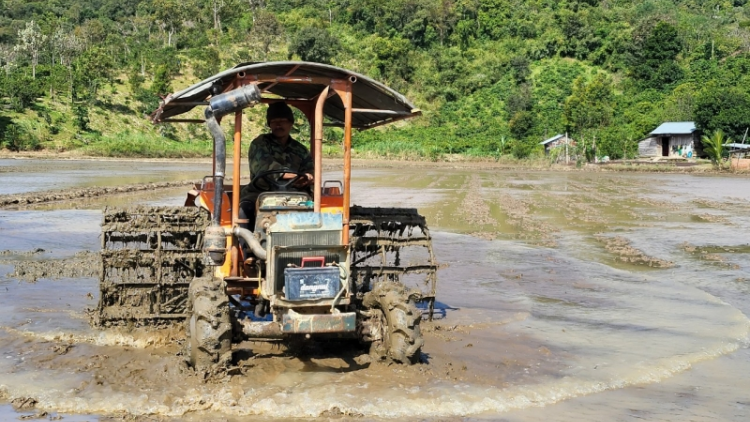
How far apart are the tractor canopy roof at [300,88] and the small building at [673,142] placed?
59914mm

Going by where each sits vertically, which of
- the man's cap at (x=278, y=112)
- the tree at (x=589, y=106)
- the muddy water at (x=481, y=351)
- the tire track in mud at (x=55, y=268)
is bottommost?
the muddy water at (x=481, y=351)

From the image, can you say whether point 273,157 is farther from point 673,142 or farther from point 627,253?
point 673,142

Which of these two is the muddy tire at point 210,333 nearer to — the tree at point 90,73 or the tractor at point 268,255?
the tractor at point 268,255

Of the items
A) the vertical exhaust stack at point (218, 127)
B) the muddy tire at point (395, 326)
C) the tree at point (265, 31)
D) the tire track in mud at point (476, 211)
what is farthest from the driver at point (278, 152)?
the tree at point (265, 31)

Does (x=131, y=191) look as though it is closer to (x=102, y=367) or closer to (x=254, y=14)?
(x=102, y=367)

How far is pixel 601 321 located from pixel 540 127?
66.4 meters

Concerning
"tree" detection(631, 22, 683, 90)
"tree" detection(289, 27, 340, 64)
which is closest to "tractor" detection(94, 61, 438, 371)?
"tree" detection(631, 22, 683, 90)

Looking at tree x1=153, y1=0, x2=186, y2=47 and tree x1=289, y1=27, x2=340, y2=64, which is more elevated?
tree x1=153, y1=0, x2=186, y2=47

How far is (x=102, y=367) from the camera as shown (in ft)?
23.7

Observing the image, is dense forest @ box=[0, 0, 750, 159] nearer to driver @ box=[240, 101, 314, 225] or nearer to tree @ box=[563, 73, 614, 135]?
tree @ box=[563, 73, 614, 135]

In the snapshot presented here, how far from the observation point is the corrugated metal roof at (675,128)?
2502 inches

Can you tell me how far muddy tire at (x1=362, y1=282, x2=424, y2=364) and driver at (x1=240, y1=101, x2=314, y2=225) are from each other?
60.5 inches

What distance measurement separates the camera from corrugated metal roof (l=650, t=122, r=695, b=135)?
63562mm

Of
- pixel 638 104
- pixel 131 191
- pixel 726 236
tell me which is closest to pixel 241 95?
pixel 726 236
